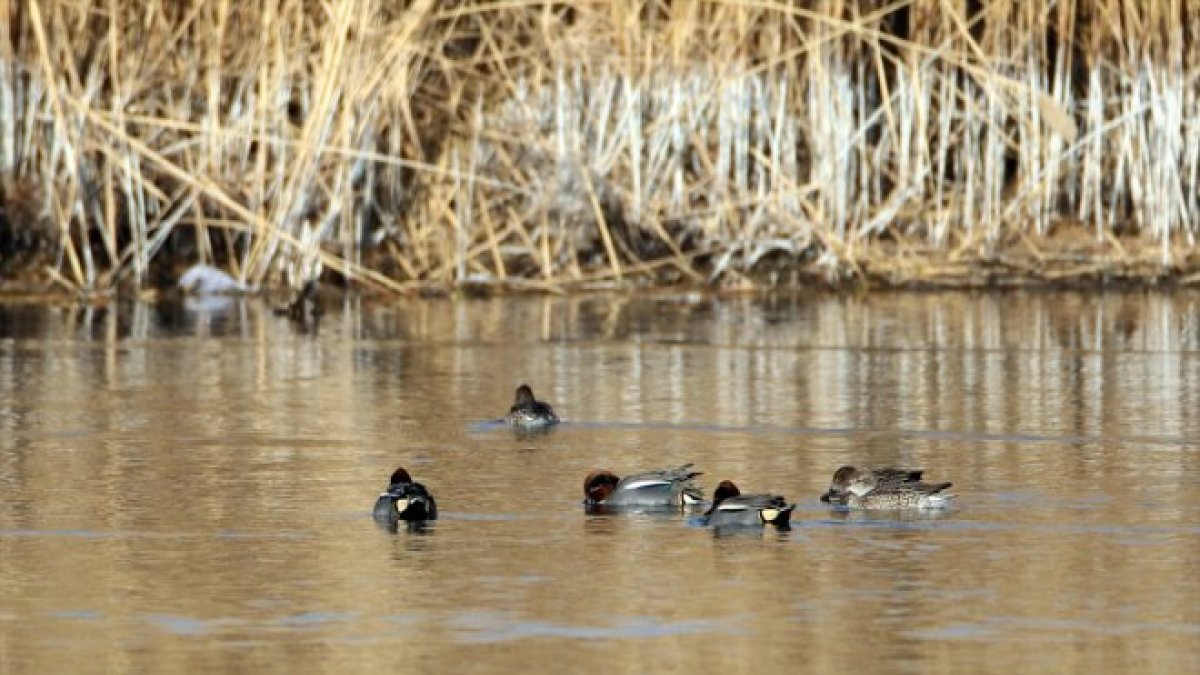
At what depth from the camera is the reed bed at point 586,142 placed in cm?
2420

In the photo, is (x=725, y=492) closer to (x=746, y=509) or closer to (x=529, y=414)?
(x=746, y=509)

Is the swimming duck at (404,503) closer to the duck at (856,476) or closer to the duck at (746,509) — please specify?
the duck at (746,509)

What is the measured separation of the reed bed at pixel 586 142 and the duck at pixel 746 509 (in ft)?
40.6

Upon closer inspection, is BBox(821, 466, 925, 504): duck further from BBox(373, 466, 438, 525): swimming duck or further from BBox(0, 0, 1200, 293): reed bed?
BBox(0, 0, 1200, 293): reed bed

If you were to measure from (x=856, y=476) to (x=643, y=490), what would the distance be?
3.08ft

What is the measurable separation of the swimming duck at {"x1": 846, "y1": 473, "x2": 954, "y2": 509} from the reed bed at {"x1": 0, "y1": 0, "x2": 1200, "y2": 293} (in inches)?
478

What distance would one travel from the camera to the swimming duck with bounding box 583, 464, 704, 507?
40.2ft

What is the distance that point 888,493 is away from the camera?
12.2 m

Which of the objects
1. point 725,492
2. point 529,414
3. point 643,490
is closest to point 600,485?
point 643,490

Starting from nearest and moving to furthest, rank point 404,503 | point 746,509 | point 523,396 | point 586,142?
1. point 746,509
2. point 404,503
3. point 523,396
4. point 586,142

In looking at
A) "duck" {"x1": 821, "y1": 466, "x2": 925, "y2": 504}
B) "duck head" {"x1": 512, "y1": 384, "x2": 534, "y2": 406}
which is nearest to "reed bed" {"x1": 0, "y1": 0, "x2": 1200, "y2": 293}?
"duck head" {"x1": 512, "y1": 384, "x2": 534, "y2": 406}

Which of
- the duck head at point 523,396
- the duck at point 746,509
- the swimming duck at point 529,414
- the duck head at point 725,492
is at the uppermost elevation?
the duck head at point 523,396

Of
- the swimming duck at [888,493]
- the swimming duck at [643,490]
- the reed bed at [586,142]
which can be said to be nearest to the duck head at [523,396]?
the swimming duck at [643,490]

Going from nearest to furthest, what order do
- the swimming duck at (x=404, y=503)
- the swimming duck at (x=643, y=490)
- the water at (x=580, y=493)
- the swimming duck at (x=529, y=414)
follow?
1. the water at (x=580, y=493)
2. the swimming duck at (x=404, y=503)
3. the swimming duck at (x=643, y=490)
4. the swimming duck at (x=529, y=414)
